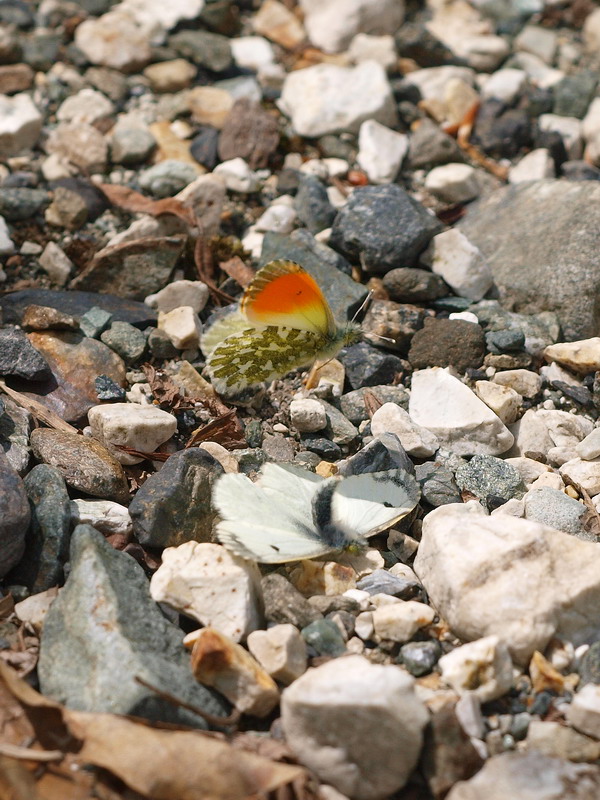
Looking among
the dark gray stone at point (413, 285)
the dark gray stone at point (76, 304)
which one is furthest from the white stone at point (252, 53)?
the dark gray stone at point (76, 304)

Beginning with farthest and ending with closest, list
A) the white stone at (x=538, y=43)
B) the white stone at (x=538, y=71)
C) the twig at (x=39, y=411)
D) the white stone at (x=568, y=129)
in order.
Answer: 1. the white stone at (x=538, y=43)
2. the white stone at (x=538, y=71)
3. the white stone at (x=568, y=129)
4. the twig at (x=39, y=411)

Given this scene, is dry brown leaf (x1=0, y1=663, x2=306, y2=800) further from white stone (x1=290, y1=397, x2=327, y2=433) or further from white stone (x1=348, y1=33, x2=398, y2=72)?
white stone (x1=348, y1=33, x2=398, y2=72)

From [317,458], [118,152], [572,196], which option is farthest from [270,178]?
[317,458]

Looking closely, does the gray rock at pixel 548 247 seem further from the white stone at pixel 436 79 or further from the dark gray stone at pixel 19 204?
the dark gray stone at pixel 19 204

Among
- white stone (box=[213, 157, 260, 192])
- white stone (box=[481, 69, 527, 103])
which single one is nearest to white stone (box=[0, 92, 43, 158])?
white stone (box=[213, 157, 260, 192])

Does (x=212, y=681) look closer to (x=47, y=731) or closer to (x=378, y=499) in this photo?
(x=47, y=731)
